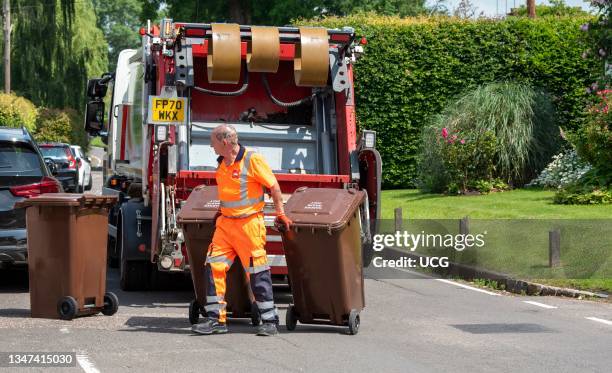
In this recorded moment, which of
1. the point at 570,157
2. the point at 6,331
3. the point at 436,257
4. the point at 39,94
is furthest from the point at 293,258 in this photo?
the point at 39,94

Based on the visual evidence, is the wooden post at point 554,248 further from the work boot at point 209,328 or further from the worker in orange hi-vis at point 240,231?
the work boot at point 209,328

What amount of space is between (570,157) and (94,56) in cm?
3288

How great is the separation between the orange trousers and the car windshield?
25372 millimetres

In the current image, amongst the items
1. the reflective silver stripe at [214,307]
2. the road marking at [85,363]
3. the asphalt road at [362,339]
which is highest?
the reflective silver stripe at [214,307]

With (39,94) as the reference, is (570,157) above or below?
below

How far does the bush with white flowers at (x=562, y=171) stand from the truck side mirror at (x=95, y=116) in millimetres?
8807

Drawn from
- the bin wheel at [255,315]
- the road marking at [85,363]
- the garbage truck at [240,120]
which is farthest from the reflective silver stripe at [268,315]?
the garbage truck at [240,120]

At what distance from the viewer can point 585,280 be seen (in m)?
14.3

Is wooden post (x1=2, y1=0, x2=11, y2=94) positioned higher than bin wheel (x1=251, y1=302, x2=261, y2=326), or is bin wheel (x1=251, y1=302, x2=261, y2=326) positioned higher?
wooden post (x1=2, y1=0, x2=11, y2=94)

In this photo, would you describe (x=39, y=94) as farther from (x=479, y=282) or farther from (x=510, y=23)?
(x=479, y=282)

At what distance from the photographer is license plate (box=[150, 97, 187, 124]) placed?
504 inches

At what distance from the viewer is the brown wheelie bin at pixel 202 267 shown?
416 inches

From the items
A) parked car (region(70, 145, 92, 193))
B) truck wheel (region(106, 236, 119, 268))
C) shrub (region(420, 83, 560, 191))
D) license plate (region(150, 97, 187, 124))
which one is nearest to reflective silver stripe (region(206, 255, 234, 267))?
license plate (region(150, 97, 187, 124))

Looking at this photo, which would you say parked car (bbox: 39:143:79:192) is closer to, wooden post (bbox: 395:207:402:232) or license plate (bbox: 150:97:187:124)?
wooden post (bbox: 395:207:402:232)
